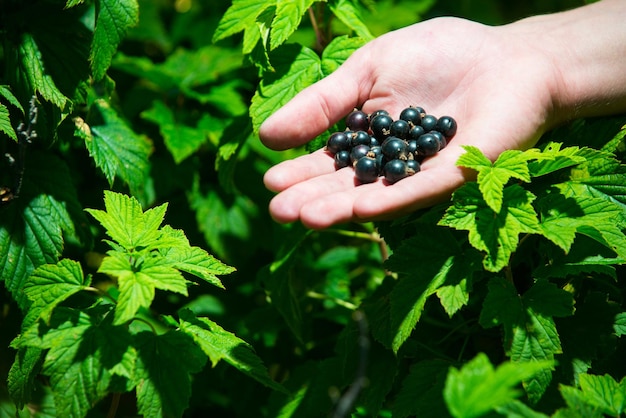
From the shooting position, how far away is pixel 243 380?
11.1 feet

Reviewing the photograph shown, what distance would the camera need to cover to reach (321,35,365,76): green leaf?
10.3ft

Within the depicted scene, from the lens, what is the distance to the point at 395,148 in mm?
2807

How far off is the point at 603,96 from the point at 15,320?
119 inches

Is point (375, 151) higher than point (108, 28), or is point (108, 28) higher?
point (108, 28)

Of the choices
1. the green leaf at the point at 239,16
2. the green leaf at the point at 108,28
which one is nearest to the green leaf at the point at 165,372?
the green leaf at the point at 108,28

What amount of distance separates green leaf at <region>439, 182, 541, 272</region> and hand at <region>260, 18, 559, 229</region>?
0.19m

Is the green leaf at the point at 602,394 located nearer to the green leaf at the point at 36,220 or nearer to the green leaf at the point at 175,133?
the green leaf at the point at 36,220

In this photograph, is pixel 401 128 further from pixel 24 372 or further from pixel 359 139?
pixel 24 372

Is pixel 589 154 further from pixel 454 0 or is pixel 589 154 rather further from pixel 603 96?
pixel 454 0

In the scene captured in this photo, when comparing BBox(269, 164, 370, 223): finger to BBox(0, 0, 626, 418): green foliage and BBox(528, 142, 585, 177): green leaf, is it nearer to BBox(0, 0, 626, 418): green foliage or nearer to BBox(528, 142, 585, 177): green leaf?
BBox(0, 0, 626, 418): green foliage

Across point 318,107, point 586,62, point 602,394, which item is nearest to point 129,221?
point 318,107

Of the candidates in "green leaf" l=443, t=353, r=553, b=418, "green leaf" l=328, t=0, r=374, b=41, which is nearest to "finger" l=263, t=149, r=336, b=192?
"green leaf" l=328, t=0, r=374, b=41

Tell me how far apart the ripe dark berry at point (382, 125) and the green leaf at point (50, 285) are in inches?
60.0

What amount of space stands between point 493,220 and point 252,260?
76.8 inches
